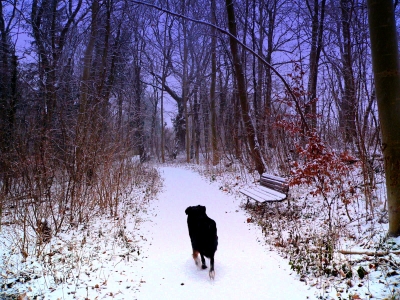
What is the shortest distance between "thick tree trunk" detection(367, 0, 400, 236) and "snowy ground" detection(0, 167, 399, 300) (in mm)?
1262

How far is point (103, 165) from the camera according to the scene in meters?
7.39

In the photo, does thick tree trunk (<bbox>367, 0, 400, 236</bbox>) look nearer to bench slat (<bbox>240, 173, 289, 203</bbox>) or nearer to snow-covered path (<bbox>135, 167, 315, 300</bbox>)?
snow-covered path (<bbox>135, 167, 315, 300</bbox>)

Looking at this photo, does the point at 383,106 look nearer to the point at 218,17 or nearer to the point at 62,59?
the point at 62,59

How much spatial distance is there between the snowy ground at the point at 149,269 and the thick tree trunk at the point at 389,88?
4.14ft

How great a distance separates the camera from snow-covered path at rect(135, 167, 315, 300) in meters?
3.49

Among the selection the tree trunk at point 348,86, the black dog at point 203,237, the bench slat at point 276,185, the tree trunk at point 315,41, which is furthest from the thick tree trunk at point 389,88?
the tree trunk at point 315,41

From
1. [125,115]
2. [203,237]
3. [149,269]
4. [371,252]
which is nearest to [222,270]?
[203,237]

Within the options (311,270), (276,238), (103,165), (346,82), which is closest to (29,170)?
(103,165)

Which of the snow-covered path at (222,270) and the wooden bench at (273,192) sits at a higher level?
the wooden bench at (273,192)

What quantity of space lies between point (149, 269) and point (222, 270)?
3.57ft

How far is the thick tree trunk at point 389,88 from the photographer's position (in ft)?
12.6

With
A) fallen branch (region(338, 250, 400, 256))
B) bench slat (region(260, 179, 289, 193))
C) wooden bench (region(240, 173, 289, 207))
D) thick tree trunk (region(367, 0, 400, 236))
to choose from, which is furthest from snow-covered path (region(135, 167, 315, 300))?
A: thick tree trunk (region(367, 0, 400, 236))

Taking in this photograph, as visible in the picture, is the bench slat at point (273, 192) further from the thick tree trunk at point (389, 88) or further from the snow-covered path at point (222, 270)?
the thick tree trunk at point (389, 88)

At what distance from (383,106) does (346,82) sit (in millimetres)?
4216
